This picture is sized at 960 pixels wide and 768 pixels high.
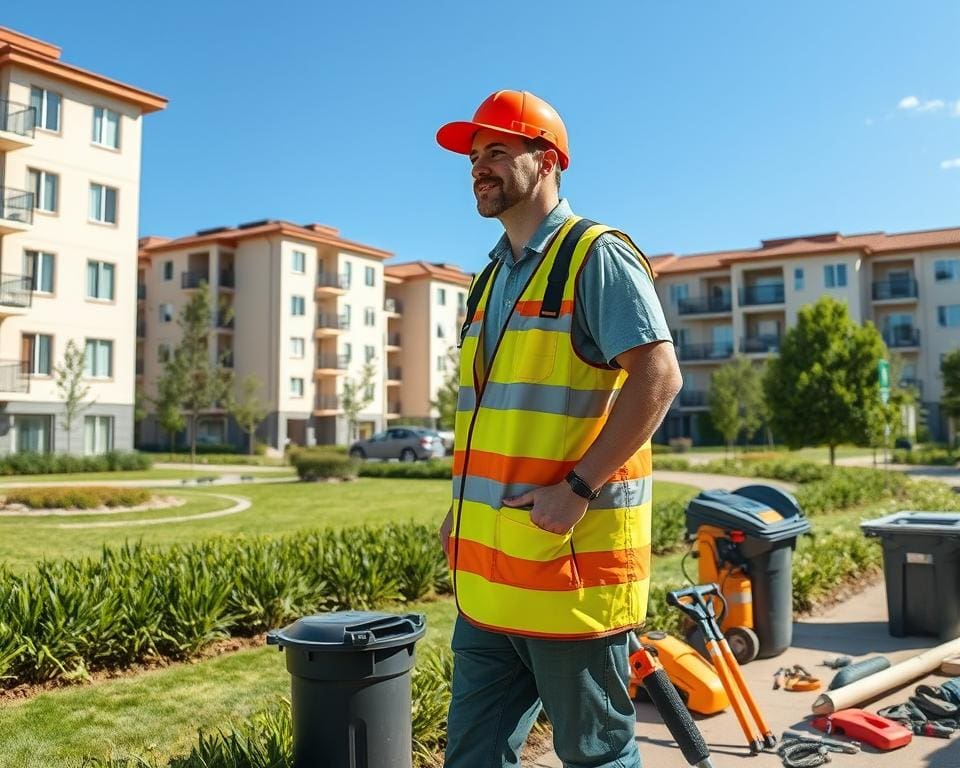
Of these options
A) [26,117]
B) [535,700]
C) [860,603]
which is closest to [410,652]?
[535,700]

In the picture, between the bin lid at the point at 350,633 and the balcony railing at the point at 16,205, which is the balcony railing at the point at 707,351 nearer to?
the balcony railing at the point at 16,205

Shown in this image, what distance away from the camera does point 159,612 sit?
19.7ft

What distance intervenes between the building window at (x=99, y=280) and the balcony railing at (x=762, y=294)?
41.7 m

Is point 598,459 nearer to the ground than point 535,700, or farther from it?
farther from it

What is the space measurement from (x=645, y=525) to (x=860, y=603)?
659cm

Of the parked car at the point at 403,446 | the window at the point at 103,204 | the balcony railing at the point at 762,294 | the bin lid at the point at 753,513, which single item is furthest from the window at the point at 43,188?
the balcony railing at the point at 762,294

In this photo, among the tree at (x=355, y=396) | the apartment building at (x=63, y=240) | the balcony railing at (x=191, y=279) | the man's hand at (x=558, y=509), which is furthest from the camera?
the balcony railing at (x=191, y=279)

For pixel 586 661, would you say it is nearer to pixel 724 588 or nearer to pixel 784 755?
pixel 784 755

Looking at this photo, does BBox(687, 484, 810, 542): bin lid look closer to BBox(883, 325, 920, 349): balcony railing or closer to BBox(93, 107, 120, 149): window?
BBox(93, 107, 120, 149): window

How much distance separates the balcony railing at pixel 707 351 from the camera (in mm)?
61469

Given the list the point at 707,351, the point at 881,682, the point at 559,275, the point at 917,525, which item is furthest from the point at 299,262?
the point at 559,275

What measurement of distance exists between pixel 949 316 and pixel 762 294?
1156 centimetres

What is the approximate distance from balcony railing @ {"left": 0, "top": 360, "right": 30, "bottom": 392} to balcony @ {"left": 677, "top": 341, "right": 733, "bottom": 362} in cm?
4222

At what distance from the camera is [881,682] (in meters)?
4.96
